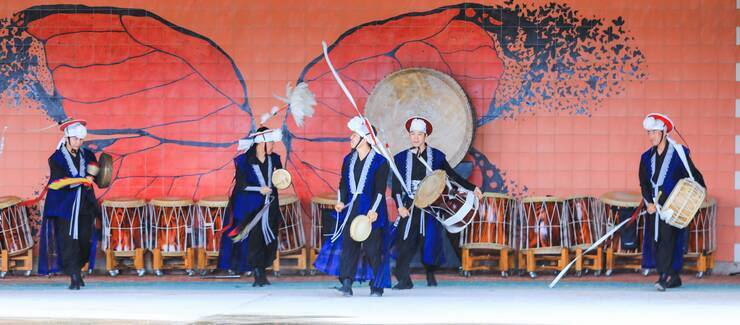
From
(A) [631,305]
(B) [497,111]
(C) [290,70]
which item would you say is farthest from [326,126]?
(A) [631,305]

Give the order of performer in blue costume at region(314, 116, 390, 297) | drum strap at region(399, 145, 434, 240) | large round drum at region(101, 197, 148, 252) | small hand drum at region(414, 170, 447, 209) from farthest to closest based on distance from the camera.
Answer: large round drum at region(101, 197, 148, 252), drum strap at region(399, 145, 434, 240), small hand drum at region(414, 170, 447, 209), performer in blue costume at region(314, 116, 390, 297)

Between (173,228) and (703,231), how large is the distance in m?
4.12

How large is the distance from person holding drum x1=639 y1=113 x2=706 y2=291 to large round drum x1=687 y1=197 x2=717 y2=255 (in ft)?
2.42

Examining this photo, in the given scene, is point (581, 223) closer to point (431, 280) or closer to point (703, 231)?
point (703, 231)

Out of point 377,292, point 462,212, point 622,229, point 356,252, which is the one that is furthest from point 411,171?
point 622,229

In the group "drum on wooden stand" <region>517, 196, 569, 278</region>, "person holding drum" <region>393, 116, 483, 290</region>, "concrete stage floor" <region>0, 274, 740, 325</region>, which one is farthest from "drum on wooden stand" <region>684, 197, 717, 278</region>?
"person holding drum" <region>393, 116, 483, 290</region>

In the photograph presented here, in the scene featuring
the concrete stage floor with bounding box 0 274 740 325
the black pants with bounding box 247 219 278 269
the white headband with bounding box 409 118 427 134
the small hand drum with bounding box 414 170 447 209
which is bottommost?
the concrete stage floor with bounding box 0 274 740 325

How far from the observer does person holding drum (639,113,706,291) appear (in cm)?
909

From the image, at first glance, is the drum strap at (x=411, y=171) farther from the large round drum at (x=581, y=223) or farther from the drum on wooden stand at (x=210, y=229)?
the drum on wooden stand at (x=210, y=229)

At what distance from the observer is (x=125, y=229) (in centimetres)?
1023

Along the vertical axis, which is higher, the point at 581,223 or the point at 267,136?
the point at 267,136

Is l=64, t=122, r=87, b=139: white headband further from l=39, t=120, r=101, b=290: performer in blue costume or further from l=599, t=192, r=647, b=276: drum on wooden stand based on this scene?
l=599, t=192, r=647, b=276: drum on wooden stand

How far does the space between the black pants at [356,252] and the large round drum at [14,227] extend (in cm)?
296

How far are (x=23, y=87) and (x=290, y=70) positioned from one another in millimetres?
2178
